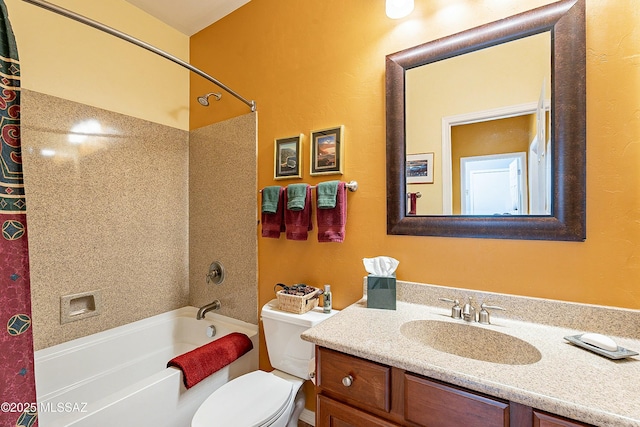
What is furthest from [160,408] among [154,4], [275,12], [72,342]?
[154,4]

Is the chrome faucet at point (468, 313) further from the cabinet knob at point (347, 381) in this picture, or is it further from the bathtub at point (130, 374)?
the bathtub at point (130, 374)

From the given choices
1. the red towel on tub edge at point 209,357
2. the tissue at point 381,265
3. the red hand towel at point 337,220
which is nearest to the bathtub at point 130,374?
the red towel on tub edge at point 209,357

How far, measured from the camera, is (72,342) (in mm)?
1593

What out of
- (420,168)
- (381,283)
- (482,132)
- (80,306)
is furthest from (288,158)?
(80,306)

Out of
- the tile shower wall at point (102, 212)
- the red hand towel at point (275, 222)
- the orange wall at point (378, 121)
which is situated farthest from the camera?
the red hand towel at point (275, 222)

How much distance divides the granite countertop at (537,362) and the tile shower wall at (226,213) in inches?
36.7

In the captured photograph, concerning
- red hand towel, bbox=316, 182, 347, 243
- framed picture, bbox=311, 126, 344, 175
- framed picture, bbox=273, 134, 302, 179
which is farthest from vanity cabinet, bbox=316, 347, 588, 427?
framed picture, bbox=273, 134, 302, 179

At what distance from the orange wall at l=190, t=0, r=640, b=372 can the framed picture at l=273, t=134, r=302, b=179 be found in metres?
0.06

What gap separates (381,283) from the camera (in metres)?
1.20

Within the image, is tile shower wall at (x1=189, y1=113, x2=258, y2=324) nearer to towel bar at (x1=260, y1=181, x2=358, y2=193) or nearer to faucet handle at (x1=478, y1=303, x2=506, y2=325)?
towel bar at (x1=260, y1=181, x2=358, y2=193)

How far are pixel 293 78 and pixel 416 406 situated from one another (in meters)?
1.71

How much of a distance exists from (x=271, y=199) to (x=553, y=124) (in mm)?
1332

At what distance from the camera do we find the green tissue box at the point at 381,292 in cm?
119

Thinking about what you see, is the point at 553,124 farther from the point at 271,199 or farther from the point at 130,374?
the point at 130,374
